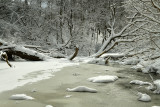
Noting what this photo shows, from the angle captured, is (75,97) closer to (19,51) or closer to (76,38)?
(19,51)

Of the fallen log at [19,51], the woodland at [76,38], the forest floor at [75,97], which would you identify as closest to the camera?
the forest floor at [75,97]

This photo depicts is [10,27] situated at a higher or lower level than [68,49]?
higher

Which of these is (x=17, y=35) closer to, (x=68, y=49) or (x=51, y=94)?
(x=68, y=49)

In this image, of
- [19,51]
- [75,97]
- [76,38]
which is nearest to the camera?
[75,97]

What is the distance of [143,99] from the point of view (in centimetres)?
395

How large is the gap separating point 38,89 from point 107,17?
20250mm

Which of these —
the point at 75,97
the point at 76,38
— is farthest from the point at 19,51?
the point at 76,38

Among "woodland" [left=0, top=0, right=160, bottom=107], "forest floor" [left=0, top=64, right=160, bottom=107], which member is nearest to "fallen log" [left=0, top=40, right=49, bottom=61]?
"woodland" [left=0, top=0, right=160, bottom=107]

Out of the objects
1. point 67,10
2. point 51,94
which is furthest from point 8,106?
point 67,10

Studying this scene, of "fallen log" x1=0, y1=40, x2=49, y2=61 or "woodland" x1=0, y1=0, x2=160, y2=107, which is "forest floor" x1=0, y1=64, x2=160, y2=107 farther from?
"fallen log" x1=0, y1=40, x2=49, y2=61

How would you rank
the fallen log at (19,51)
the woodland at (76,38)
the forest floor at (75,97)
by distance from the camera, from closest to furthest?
the forest floor at (75,97) → the woodland at (76,38) → the fallen log at (19,51)

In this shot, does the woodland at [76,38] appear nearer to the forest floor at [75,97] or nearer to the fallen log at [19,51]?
the fallen log at [19,51]

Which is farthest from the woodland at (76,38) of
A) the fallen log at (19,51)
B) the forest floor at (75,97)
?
the forest floor at (75,97)

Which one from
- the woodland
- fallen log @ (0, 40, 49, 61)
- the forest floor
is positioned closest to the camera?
the forest floor
